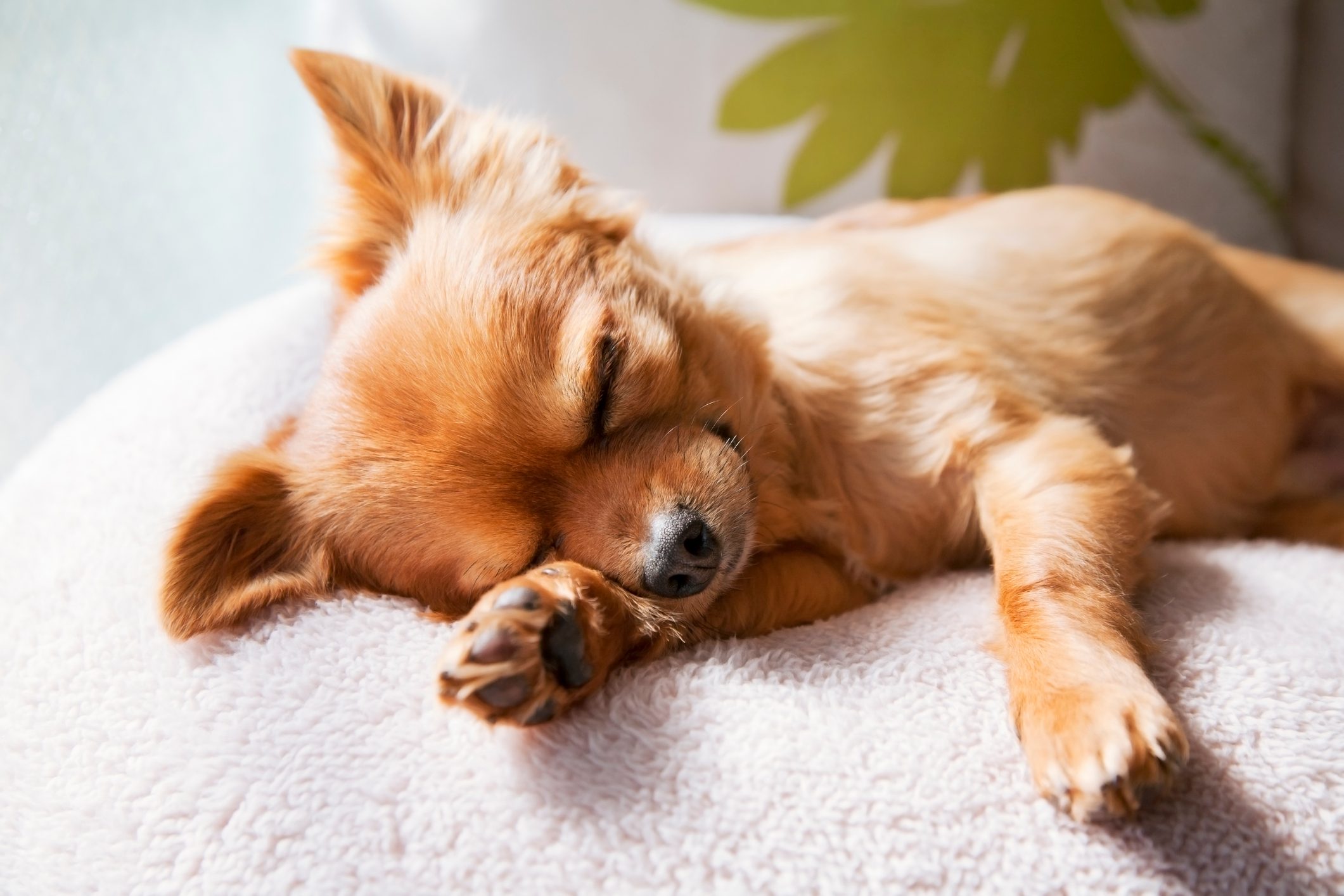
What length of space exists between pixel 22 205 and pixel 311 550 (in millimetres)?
1522

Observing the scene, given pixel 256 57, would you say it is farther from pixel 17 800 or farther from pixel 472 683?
pixel 472 683

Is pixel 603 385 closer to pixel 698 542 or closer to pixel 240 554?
pixel 698 542

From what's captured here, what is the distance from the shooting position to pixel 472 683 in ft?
3.74

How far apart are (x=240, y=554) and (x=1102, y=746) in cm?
141

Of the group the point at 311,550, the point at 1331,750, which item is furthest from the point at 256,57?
the point at 1331,750

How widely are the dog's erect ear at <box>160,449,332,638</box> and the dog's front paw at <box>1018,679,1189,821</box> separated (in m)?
1.18

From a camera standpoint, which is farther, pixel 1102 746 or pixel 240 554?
pixel 240 554

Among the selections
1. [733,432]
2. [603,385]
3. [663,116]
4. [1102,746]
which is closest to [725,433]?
[733,432]

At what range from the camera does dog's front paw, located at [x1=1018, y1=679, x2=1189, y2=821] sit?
1078 millimetres

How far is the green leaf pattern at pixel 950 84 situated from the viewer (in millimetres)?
2699

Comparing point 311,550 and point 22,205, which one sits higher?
point 22,205

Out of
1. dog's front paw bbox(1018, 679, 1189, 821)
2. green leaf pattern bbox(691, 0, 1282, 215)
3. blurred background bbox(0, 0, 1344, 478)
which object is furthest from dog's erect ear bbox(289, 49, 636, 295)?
dog's front paw bbox(1018, 679, 1189, 821)

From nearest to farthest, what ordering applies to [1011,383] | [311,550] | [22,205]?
[311,550] < [1011,383] < [22,205]

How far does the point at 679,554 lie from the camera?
1.40 meters
